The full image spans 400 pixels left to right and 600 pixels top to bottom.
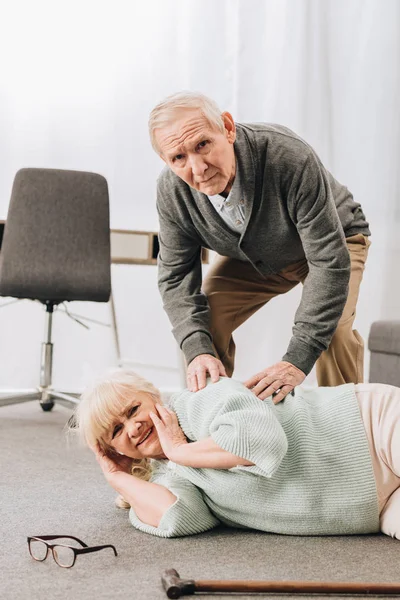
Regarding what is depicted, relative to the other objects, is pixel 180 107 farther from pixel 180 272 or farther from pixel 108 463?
pixel 108 463

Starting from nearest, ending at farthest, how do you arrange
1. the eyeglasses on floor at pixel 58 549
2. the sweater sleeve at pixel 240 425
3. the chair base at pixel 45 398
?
the eyeglasses on floor at pixel 58 549, the sweater sleeve at pixel 240 425, the chair base at pixel 45 398

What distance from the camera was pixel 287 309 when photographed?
3641 mm

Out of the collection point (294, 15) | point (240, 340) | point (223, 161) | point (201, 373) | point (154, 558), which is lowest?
point (240, 340)

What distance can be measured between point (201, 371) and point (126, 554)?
43 centimetres

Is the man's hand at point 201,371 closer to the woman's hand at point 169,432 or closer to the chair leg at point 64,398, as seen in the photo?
the woman's hand at point 169,432

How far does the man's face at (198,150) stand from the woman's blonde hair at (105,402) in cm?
45

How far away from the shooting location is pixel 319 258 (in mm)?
1782

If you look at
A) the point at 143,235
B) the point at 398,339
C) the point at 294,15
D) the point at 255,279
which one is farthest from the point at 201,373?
the point at 294,15

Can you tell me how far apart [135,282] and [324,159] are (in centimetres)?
108

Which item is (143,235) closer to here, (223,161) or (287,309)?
(287,309)

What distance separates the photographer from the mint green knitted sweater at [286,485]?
56.6 inches

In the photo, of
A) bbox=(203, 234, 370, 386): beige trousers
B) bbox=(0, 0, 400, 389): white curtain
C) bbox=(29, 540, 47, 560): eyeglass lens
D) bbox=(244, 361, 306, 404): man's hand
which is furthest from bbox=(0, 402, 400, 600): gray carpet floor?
bbox=(0, 0, 400, 389): white curtain

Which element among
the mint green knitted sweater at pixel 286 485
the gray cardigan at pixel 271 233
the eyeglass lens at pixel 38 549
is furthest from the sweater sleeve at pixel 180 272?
the eyeglass lens at pixel 38 549

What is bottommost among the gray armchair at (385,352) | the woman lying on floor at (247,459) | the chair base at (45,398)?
the chair base at (45,398)
